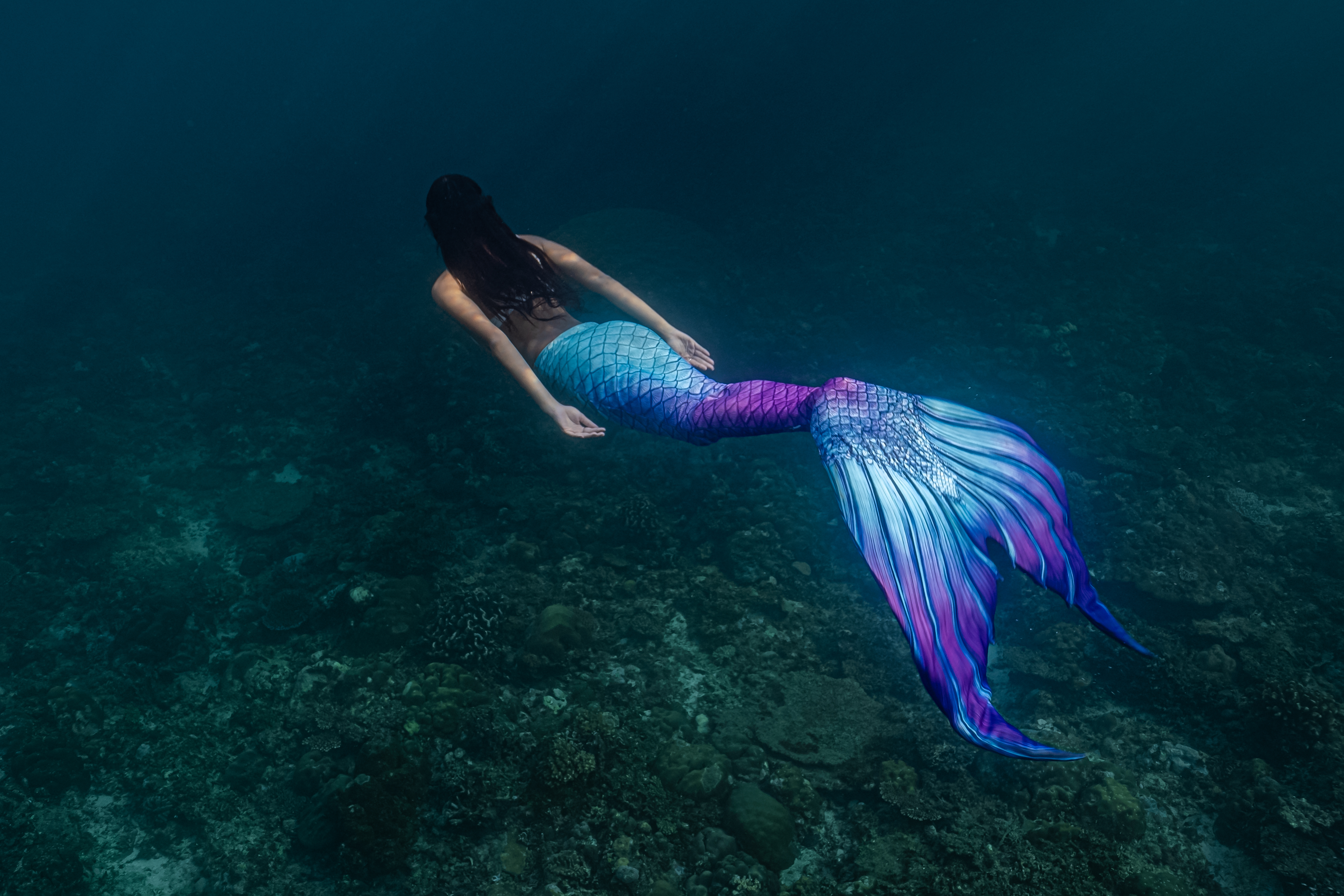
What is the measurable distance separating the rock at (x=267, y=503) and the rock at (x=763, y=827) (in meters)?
6.06

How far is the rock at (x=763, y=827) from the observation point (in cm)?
352

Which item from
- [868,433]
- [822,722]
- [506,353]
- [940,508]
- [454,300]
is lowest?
[822,722]

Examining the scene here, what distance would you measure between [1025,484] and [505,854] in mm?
3649

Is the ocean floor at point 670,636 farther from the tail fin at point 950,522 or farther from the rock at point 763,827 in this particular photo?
the tail fin at point 950,522

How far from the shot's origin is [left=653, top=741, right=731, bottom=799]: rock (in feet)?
12.5

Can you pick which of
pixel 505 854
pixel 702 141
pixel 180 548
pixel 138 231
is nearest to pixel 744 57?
pixel 702 141

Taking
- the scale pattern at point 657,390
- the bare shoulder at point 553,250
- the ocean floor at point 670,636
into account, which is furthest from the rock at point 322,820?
the bare shoulder at point 553,250

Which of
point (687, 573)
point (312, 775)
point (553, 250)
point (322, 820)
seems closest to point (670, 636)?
point (687, 573)

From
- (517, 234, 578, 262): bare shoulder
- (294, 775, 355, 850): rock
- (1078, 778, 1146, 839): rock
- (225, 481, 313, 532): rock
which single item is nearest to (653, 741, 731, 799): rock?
(294, 775, 355, 850): rock

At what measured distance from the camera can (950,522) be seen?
230cm

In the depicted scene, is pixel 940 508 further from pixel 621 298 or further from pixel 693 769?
pixel 693 769

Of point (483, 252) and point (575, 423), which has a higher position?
point (483, 252)

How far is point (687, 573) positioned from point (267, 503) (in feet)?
17.8

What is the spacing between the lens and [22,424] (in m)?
8.93
